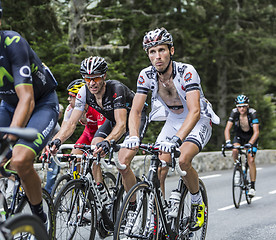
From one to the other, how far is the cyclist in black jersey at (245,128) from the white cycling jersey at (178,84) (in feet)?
15.5

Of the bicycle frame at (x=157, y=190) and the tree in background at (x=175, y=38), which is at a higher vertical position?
the tree in background at (x=175, y=38)

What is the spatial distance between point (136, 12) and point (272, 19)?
33.3 ft

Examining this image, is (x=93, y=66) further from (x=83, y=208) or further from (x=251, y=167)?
(x=251, y=167)

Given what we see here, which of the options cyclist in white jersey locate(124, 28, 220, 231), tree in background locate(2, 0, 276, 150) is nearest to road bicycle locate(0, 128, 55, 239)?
cyclist in white jersey locate(124, 28, 220, 231)

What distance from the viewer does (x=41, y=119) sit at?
3.80m

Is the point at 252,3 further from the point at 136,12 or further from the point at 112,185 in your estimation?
the point at 112,185

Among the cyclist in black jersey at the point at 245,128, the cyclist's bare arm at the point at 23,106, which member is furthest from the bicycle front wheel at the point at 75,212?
the cyclist in black jersey at the point at 245,128

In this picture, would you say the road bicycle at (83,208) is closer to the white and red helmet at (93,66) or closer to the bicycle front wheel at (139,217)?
the bicycle front wheel at (139,217)

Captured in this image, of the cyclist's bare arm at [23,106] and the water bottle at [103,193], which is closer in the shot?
the cyclist's bare arm at [23,106]

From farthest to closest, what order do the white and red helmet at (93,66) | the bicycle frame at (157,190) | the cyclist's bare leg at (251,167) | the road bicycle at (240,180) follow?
the cyclist's bare leg at (251,167)
the road bicycle at (240,180)
the white and red helmet at (93,66)
the bicycle frame at (157,190)

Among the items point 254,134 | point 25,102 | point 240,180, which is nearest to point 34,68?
point 25,102

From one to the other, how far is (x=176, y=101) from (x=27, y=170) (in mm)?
2126

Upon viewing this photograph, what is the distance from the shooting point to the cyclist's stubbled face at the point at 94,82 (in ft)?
18.0

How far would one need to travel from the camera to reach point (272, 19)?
90.4 feet
